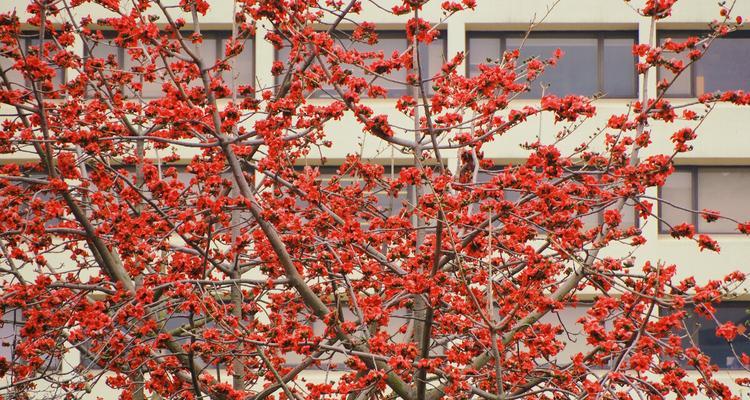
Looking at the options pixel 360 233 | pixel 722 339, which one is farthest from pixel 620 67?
pixel 360 233

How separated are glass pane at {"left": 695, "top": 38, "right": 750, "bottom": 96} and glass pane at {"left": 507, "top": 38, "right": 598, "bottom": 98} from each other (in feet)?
6.86

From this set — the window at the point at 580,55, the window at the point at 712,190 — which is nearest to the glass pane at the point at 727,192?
the window at the point at 712,190

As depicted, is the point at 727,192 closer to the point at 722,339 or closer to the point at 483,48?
the point at 722,339

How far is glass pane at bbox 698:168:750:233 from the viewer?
17.6m

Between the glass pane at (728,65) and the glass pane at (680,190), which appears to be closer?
the glass pane at (680,190)

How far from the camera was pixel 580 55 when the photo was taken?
701 inches

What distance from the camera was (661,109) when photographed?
5953mm

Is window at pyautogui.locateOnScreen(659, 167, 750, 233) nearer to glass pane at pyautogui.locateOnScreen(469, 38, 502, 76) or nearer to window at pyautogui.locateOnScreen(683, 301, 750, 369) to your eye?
window at pyautogui.locateOnScreen(683, 301, 750, 369)

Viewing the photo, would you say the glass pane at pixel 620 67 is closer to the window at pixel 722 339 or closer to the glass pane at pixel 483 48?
the glass pane at pixel 483 48

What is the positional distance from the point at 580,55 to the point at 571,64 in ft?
0.78

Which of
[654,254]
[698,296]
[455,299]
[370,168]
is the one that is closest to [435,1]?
[654,254]

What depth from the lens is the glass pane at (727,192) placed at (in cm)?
1762

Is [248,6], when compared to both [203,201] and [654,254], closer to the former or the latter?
[203,201]

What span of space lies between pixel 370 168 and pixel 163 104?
82.5 inches
